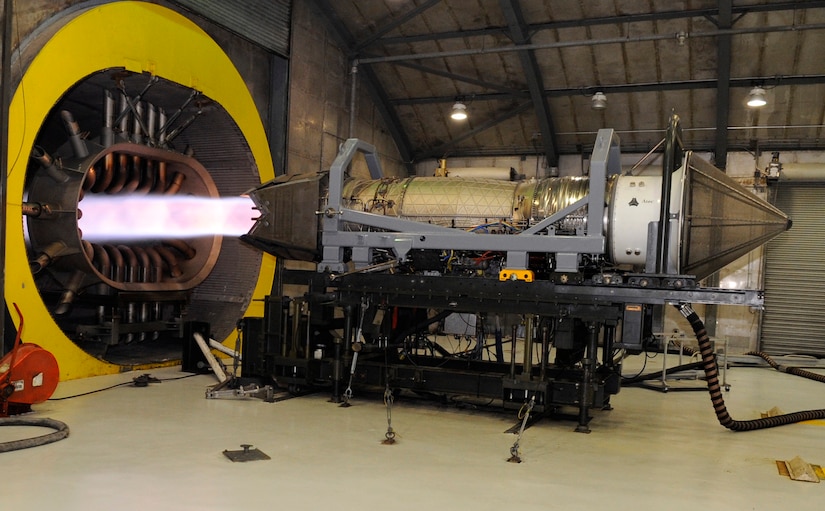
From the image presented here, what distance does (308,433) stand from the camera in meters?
5.48

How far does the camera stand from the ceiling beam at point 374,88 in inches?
478

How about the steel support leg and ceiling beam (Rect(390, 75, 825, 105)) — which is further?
ceiling beam (Rect(390, 75, 825, 105))

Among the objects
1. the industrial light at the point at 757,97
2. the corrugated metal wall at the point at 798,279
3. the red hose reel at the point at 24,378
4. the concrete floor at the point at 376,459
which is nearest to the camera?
the concrete floor at the point at 376,459

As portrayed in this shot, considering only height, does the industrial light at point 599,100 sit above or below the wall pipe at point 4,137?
above

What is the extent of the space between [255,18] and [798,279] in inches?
423

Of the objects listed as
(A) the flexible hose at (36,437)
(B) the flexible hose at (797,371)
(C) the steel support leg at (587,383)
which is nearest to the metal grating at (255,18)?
(A) the flexible hose at (36,437)

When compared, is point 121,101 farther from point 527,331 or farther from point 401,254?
point 527,331

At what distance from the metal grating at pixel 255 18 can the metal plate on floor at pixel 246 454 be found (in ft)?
20.2

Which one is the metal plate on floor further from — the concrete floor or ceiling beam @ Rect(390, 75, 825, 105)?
ceiling beam @ Rect(390, 75, 825, 105)

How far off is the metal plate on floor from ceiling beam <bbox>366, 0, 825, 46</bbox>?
910 cm

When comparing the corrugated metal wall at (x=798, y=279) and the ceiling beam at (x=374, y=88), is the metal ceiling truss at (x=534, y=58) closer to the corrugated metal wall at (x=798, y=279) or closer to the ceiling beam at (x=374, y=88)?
the ceiling beam at (x=374, y=88)

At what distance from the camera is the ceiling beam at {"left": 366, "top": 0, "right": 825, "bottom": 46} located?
10.6 m

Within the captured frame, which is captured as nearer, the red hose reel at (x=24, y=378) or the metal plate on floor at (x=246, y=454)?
the metal plate on floor at (x=246, y=454)

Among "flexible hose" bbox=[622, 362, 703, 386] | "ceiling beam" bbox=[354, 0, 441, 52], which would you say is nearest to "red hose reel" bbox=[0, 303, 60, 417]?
"flexible hose" bbox=[622, 362, 703, 386]
